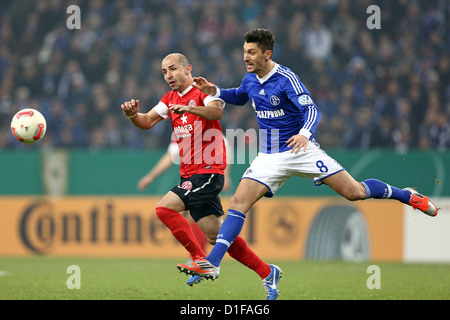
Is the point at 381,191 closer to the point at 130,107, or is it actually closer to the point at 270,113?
the point at 270,113

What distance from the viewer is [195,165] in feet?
23.0

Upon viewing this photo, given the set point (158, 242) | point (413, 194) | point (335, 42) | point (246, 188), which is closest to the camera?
point (246, 188)

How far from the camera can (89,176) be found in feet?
43.3

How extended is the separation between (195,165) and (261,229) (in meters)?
5.68

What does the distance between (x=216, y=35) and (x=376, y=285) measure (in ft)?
32.1

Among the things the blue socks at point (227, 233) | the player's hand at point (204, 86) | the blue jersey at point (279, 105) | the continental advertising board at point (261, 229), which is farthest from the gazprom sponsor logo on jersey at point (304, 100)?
the continental advertising board at point (261, 229)

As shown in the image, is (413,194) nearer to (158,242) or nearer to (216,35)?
(158,242)

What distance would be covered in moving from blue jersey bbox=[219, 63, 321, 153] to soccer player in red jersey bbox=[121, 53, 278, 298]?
43 cm

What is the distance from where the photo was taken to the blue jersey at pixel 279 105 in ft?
21.3

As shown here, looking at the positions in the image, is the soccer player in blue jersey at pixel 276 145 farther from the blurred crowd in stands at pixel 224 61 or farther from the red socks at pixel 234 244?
the blurred crowd in stands at pixel 224 61

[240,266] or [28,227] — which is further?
[28,227]

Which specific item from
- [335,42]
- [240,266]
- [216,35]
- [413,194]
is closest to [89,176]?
[240,266]

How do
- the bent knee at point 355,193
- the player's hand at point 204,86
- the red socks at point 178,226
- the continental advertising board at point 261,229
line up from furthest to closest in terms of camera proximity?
the continental advertising board at point 261,229
the player's hand at point 204,86
the red socks at point 178,226
the bent knee at point 355,193

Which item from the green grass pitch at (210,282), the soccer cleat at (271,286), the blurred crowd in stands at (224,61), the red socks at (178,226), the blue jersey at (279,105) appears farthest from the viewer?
the blurred crowd in stands at (224,61)
